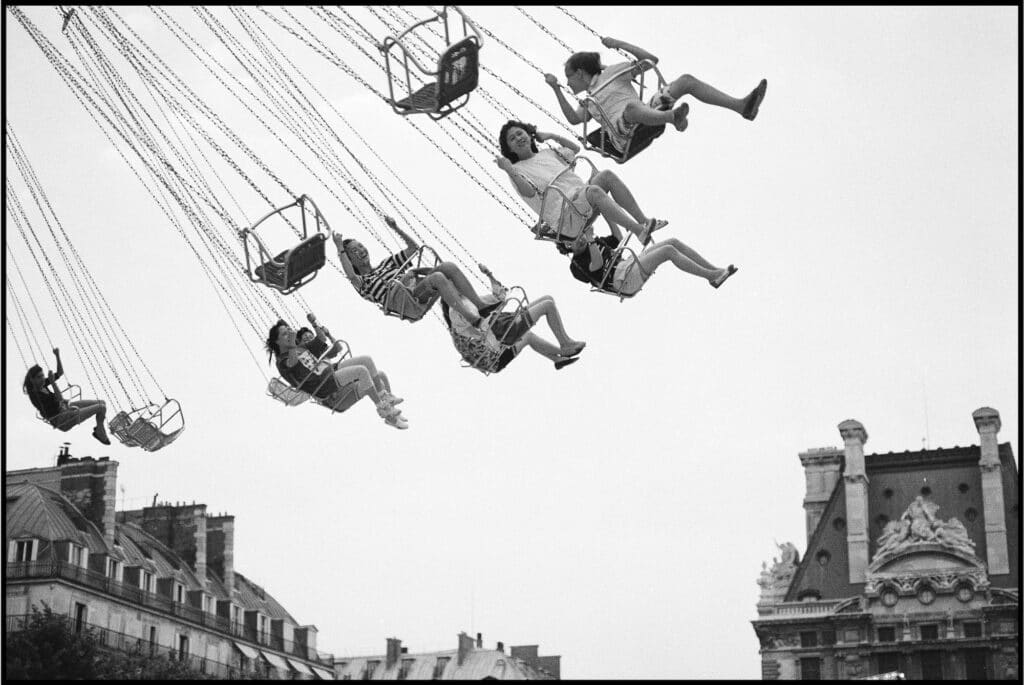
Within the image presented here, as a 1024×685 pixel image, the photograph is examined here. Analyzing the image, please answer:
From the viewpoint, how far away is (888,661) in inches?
3610

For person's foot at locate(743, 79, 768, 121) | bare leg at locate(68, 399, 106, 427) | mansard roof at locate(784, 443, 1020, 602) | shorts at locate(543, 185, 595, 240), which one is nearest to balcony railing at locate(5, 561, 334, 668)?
bare leg at locate(68, 399, 106, 427)

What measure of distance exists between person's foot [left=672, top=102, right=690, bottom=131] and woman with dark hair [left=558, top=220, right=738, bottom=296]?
195 centimetres

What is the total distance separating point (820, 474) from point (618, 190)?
68903mm

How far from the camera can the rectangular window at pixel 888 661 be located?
3595 inches

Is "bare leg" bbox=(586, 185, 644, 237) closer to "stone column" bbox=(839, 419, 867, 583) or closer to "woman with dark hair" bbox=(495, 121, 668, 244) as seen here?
"woman with dark hair" bbox=(495, 121, 668, 244)

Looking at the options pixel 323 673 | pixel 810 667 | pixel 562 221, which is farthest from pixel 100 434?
pixel 810 667

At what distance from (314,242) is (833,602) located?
6348 cm

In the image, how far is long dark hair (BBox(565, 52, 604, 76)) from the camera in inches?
1345

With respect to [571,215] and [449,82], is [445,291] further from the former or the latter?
[449,82]

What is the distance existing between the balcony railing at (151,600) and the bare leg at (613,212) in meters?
34.1

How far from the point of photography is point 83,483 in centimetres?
7156

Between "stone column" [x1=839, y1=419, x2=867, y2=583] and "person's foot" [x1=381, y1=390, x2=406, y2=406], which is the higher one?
"stone column" [x1=839, y1=419, x2=867, y2=583]

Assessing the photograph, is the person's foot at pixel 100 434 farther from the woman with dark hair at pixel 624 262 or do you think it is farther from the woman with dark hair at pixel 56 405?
the woman with dark hair at pixel 624 262

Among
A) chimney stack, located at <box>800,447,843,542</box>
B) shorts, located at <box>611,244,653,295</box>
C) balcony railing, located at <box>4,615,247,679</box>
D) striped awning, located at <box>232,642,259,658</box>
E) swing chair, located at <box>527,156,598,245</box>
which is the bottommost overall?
balcony railing, located at <box>4,615,247,679</box>
